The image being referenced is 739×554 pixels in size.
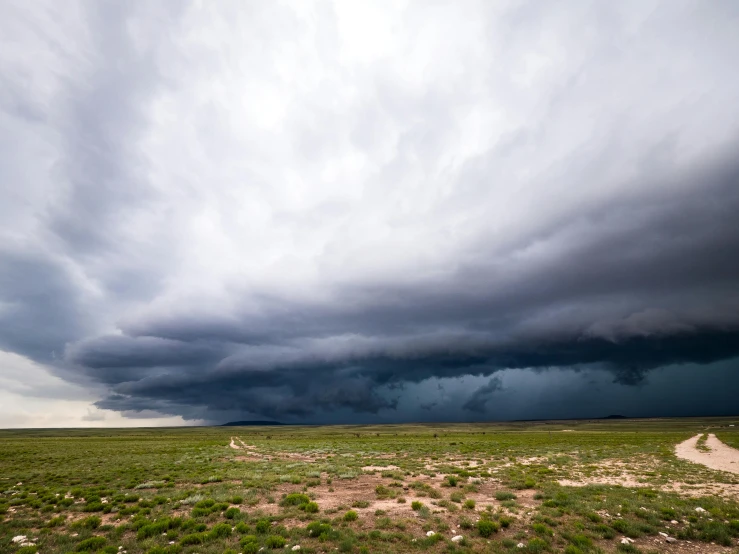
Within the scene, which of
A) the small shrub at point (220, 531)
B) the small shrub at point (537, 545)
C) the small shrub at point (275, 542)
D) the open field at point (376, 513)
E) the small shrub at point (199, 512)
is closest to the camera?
the small shrub at point (537, 545)

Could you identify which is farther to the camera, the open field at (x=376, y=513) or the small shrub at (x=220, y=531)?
the small shrub at (x=220, y=531)

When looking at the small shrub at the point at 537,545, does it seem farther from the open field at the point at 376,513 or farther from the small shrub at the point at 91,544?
the small shrub at the point at 91,544

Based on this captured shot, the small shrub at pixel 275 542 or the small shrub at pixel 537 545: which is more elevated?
the small shrub at pixel 275 542

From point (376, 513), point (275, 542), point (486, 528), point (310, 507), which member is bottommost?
point (376, 513)

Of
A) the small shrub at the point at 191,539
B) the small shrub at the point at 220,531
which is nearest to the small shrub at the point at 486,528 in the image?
the small shrub at the point at 220,531

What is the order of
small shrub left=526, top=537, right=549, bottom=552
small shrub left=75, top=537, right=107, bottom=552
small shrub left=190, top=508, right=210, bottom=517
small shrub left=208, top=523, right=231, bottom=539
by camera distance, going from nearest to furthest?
1. small shrub left=526, top=537, right=549, bottom=552
2. small shrub left=75, top=537, right=107, bottom=552
3. small shrub left=208, top=523, right=231, bottom=539
4. small shrub left=190, top=508, right=210, bottom=517

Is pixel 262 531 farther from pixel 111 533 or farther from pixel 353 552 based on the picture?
pixel 111 533

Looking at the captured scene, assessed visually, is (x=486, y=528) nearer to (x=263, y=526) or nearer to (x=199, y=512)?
(x=263, y=526)

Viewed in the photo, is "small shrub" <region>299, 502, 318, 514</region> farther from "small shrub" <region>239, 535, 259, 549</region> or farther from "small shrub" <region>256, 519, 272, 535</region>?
"small shrub" <region>239, 535, 259, 549</region>

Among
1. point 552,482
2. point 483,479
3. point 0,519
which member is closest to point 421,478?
point 483,479

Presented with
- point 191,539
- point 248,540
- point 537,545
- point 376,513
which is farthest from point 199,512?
point 537,545

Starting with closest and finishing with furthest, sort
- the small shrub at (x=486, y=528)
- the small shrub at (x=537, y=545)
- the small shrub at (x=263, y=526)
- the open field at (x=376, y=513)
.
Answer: the small shrub at (x=537, y=545)
the open field at (x=376, y=513)
the small shrub at (x=486, y=528)
the small shrub at (x=263, y=526)

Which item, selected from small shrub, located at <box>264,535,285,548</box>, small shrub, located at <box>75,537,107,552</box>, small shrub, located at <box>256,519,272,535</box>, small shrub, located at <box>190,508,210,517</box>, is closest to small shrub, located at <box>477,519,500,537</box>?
small shrub, located at <box>264,535,285,548</box>

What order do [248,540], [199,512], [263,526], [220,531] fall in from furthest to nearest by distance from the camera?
1. [199,512]
2. [263,526]
3. [220,531]
4. [248,540]
